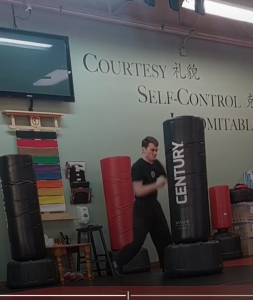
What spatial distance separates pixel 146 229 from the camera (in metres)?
5.36

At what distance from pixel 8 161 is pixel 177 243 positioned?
2059 millimetres

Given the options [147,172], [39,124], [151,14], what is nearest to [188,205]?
[147,172]

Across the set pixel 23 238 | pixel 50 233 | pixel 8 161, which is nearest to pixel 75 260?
pixel 50 233

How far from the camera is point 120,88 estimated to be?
721 centimetres

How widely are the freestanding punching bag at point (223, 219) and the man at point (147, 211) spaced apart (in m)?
1.85

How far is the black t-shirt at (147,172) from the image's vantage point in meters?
5.53

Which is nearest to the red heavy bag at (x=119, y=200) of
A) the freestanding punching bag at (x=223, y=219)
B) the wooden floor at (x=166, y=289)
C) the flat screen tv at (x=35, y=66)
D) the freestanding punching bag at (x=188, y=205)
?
the wooden floor at (x=166, y=289)

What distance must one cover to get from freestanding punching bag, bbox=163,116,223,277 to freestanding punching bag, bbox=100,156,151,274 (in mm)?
1416

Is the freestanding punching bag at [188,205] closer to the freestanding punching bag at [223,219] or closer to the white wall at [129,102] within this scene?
the white wall at [129,102]

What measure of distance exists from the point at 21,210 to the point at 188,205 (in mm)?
1863

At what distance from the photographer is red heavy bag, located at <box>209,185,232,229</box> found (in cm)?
714

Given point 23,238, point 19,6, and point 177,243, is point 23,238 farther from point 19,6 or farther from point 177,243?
point 19,6

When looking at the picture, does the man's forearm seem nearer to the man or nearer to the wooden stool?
the man

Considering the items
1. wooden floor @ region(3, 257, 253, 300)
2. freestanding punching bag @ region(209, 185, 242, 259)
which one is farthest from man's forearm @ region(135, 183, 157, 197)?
freestanding punching bag @ region(209, 185, 242, 259)
